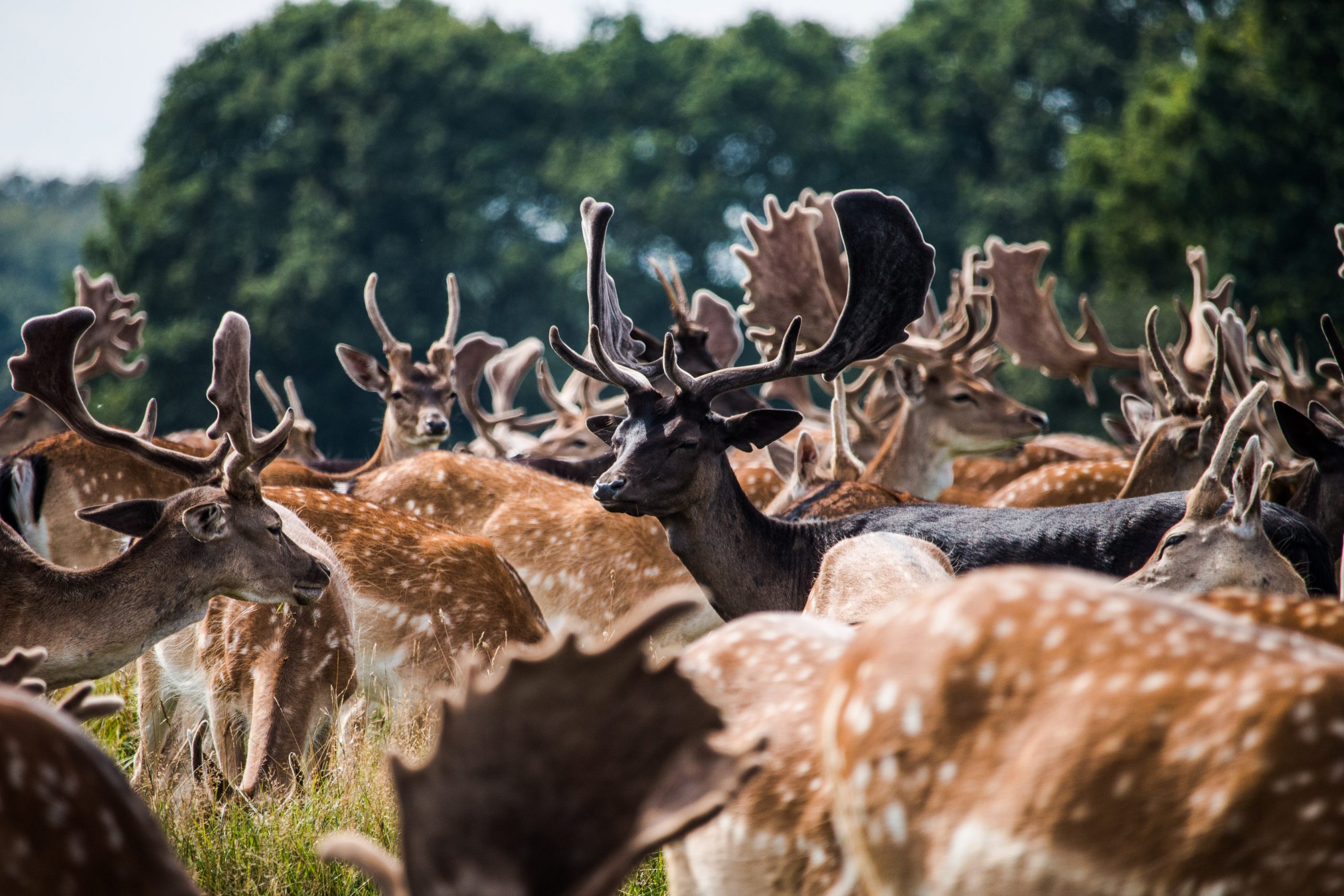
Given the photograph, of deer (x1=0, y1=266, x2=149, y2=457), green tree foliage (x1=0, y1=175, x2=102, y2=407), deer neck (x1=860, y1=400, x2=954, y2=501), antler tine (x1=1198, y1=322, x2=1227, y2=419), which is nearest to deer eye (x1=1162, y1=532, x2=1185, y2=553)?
antler tine (x1=1198, y1=322, x2=1227, y2=419)

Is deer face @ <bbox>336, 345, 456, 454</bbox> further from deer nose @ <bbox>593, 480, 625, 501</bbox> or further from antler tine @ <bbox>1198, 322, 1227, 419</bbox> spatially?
antler tine @ <bbox>1198, 322, 1227, 419</bbox>

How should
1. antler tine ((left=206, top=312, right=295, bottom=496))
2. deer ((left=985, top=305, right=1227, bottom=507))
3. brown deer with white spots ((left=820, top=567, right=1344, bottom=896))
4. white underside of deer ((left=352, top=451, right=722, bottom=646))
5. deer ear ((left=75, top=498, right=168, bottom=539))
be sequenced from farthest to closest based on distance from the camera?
white underside of deer ((left=352, top=451, right=722, bottom=646)) → deer ((left=985, top=305, right=1227, bottom=507)) → antler tine ((left=206, top=312, right=295, bottom=496)) → deer ear ((left=75, top=498, right=168, bottom=539)) → brown deer with white spots ((left=820, top=567, right=1344, bottom=896))

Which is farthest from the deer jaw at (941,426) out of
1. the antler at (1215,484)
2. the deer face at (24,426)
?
the deer face at (24,426)

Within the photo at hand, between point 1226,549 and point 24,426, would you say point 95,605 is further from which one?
point 24,426

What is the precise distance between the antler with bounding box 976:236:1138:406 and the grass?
5693 mm

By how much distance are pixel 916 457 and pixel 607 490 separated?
11.9 feet

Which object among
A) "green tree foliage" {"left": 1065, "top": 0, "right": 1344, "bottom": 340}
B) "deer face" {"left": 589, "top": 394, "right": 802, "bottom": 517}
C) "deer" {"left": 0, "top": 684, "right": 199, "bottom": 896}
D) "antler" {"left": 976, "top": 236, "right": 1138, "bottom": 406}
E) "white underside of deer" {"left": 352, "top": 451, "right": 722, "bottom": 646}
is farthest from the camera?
"green tree foliage" {"left": 1065, "top": 0, "right": 1344, "bottom": 340}

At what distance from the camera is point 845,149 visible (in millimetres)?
29719

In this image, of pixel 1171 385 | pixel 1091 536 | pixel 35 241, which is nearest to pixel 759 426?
pixel 1091 536

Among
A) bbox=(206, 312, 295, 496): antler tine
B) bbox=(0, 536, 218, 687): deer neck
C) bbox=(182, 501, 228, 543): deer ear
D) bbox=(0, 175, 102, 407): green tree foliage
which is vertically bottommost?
bbox=(0, 175, 102, 407): green tree foliage

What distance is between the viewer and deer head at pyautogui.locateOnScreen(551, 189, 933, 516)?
4.68 meters

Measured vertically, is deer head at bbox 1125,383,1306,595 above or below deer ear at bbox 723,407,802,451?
below

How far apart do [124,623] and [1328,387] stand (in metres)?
6.95

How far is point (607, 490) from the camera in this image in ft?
14.8
